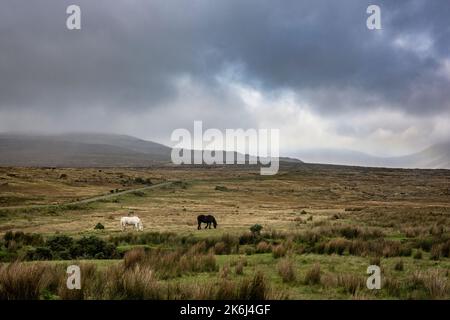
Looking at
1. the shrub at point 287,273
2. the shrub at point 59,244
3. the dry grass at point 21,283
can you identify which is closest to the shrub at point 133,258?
the dry grass at point 21,283

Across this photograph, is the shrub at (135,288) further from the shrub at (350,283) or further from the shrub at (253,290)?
the shrub at (350,283)

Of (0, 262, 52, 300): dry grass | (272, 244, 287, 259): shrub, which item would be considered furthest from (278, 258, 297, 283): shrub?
(0, 262, 52, 300): dry grass

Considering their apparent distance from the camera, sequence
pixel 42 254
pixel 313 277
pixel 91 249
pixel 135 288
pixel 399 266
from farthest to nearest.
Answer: pixel 91 249, pixel 42 254, pixel 399 266, pixel 313 277, pixel 135 288

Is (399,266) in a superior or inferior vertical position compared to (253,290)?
inferior

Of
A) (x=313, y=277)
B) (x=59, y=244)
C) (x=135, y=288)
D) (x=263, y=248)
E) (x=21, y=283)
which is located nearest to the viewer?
(x=21, y=283)

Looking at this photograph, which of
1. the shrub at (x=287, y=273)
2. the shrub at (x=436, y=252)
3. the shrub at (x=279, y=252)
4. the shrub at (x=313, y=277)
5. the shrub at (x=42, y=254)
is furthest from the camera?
the shrub at (x=42, y=254)

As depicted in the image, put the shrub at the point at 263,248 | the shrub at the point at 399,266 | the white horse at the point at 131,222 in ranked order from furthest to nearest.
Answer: the white horse at the point at 131,222, the shrub at the point at 263,248, the shrub at the point at 399,266

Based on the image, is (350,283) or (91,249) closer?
(350,283)

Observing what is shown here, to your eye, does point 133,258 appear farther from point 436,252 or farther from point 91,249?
point 436,252

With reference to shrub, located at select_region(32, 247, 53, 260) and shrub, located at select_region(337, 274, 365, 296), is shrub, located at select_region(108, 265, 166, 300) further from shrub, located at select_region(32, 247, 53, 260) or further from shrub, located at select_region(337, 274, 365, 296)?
shrub, located at select_region(32, 247, 53, 260)

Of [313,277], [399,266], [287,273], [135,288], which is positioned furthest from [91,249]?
[399,266]
